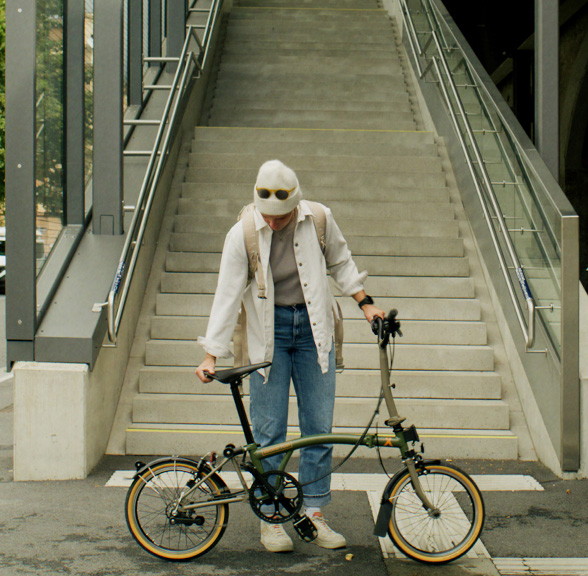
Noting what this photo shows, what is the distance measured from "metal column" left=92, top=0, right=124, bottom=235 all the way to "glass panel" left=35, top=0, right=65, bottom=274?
29 centimetres

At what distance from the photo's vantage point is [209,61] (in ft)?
36.7

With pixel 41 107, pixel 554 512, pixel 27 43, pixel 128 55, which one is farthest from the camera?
pixel 128 55

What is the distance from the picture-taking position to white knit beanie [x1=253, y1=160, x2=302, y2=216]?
11.0ft

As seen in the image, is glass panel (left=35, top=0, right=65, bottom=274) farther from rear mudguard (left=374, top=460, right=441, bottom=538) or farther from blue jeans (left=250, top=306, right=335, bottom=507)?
rear mudguard (left=374, top=460, right=441, bottom=538)

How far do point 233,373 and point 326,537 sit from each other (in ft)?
3.13

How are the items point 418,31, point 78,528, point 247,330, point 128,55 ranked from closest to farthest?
point 247,330, point 78,528, point 128,55, point 418,31

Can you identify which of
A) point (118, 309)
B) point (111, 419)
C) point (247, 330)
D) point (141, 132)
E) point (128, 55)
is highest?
point (128, 55)

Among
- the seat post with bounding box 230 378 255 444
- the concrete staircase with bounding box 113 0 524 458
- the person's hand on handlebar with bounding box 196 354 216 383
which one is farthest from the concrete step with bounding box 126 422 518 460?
the person's hand on handlebar with bounding box 196 354 216 383

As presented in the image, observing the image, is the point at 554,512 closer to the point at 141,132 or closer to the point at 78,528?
the point at 78,528

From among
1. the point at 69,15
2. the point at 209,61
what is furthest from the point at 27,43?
the point at 209,61

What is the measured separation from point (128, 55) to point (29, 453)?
4.84 meters

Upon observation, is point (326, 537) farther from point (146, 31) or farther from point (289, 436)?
point (146, 31)

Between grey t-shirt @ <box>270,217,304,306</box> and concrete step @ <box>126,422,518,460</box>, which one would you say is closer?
grey t-shirt @ <box>270,217,304,306</box>

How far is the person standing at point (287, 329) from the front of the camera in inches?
139
